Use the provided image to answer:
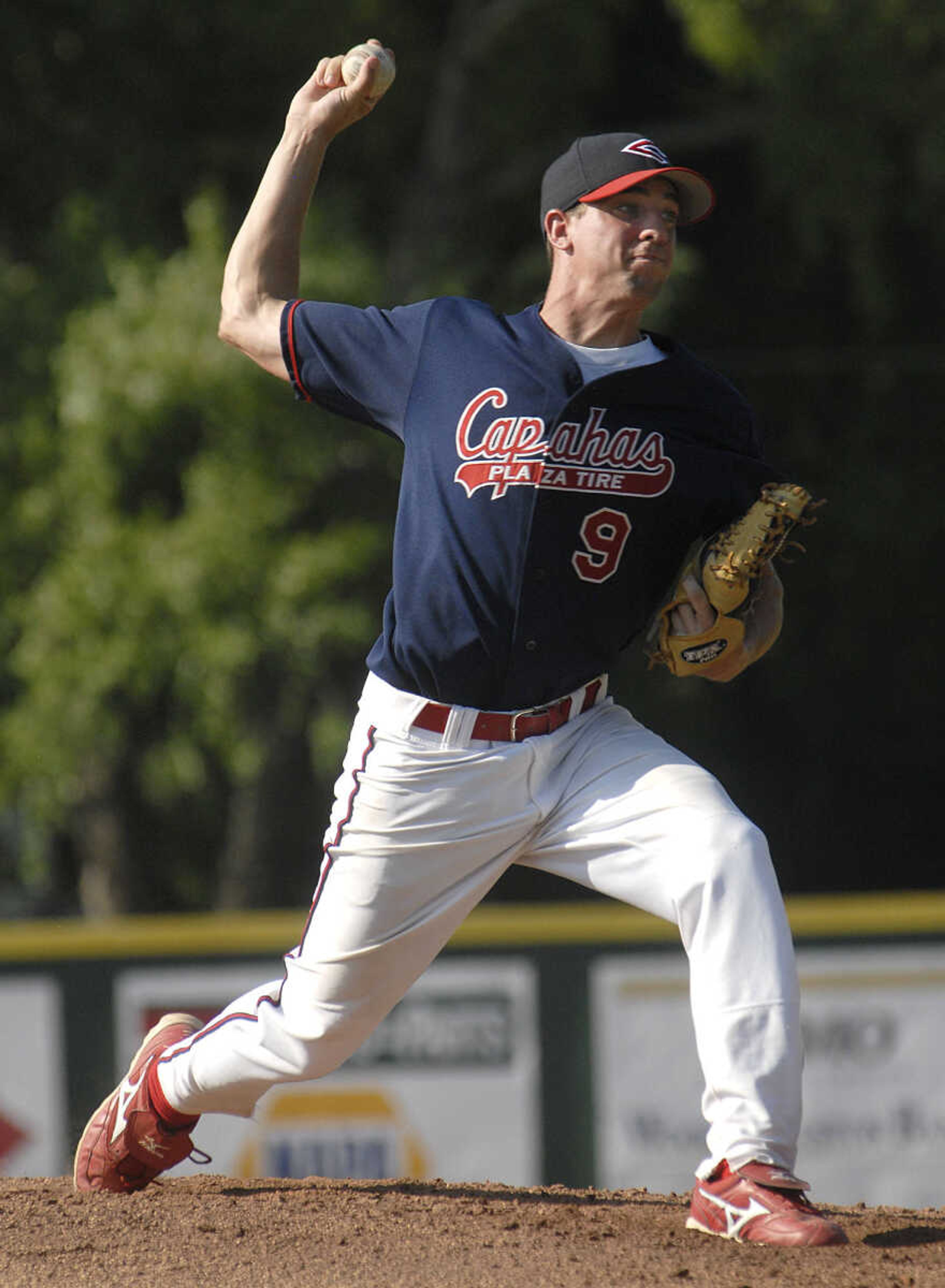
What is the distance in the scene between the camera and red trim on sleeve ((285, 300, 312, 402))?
11.9ft

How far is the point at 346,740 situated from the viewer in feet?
37.0

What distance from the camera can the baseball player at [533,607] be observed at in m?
3.43

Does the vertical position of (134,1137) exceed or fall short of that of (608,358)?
it falls short

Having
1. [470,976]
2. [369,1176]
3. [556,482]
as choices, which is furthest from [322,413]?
[556,482]

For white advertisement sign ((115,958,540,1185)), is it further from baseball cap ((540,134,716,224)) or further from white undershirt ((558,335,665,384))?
baseball cap ((540,134,716,224))

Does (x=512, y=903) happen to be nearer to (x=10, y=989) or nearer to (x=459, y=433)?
(x=10, y=989)

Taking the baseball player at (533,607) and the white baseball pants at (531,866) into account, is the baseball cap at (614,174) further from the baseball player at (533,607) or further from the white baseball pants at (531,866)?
the white baseball pants at (531,866)

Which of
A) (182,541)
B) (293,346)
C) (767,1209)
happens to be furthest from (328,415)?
(767,1209)

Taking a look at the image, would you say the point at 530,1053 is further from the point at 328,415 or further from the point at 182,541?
the point at 328,415

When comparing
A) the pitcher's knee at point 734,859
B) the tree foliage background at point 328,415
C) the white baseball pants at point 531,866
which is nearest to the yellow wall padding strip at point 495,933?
the tree foliage background at point 328,415

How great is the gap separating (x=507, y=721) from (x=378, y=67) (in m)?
1.41

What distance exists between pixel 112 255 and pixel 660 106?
15.8 feet

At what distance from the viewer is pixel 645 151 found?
137 inches

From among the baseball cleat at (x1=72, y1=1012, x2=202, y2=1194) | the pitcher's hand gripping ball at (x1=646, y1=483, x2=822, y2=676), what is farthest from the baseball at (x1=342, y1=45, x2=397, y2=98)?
the baseball cleat at (x1=72, y1=1012, x2=202, y2=1194)
